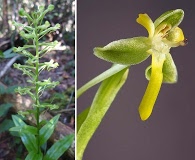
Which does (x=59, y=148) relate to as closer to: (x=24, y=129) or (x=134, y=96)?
(x=24, y=129)

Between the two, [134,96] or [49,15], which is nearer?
[49,15]

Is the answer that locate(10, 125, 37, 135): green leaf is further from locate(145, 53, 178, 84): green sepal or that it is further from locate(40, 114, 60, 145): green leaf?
locate(145, 53, 178, 84): green sepal

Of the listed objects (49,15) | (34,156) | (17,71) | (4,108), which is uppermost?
(49,15)

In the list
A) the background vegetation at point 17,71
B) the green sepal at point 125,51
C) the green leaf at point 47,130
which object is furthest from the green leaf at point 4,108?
the green sepal at point 125,51

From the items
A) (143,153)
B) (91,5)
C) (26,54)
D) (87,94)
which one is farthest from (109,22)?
(143,153)

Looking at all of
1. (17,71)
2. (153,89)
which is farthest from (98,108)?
(17,71)

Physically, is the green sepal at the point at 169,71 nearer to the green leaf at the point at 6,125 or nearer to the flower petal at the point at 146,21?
the flower petal at the point at 146,21

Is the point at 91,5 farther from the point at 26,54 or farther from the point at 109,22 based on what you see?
the point at 26,54
